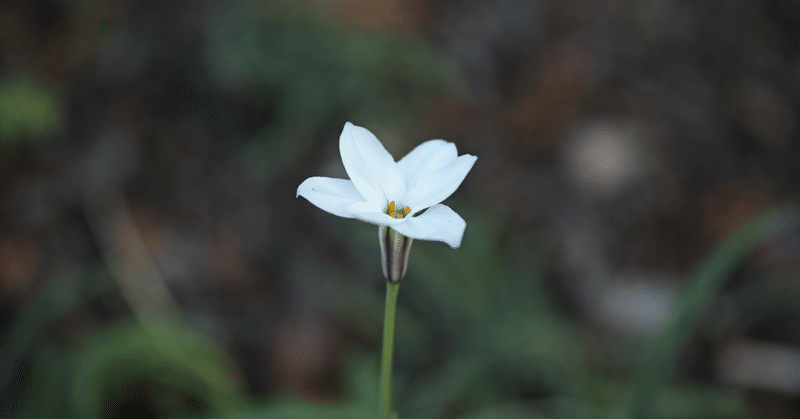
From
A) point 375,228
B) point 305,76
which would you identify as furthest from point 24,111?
point 375,228

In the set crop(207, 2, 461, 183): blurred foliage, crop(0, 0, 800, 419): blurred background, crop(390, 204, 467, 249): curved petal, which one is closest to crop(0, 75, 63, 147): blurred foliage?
crop(0, 0, 800, 419): blurred background

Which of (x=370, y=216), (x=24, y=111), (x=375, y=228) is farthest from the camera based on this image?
(x=24, y=111)

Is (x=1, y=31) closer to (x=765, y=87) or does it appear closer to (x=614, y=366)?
(x=614, y=366)

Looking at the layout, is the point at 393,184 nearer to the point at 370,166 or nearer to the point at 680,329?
the point at 370,166

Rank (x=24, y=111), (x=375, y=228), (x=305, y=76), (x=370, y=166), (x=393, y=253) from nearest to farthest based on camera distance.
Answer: (x=393, y=253) < (x=370, y=166) < (x=375, y=228) < (x=24, y=111) < (x=305, y=76)

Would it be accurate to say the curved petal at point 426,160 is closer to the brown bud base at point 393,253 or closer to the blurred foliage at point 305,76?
the brown bud base at point 393,253

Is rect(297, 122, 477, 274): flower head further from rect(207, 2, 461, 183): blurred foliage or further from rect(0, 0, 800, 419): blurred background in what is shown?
rect(207, 2, 461, 183): blurred foliage
